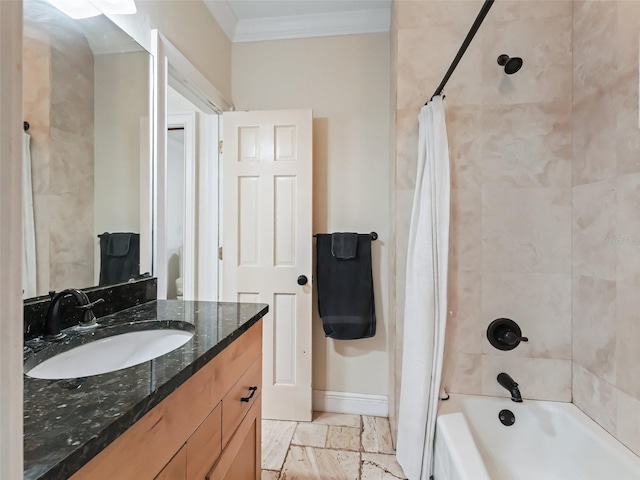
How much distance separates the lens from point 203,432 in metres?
0.82

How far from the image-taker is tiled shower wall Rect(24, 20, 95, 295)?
3.08 feet

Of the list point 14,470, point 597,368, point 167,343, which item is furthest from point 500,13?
point 14,470

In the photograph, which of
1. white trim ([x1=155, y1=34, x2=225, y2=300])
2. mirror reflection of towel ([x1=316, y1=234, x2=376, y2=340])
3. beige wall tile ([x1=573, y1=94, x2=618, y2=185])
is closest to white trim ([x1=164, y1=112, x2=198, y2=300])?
white trim ([x1=155, y1=34, x2=225, y2=300])

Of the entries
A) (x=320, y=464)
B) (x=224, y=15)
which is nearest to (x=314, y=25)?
(x=224, y=15)

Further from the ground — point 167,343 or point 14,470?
point 14,470

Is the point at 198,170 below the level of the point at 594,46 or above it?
below

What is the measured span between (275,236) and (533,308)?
1.51m

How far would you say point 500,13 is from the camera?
5.31 ft

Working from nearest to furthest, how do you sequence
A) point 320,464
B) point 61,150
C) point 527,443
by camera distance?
point 61,150
point 527,443
point 320,464

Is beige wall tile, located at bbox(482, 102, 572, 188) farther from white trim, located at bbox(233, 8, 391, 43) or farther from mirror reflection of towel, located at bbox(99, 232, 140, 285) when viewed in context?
mirror reflection of towel, located at bbox(99, 232, 140, 285)

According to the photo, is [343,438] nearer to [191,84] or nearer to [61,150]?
[61,150]

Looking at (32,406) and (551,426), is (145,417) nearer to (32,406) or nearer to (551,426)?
(32,406)

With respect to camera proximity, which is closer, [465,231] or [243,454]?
[243,454]

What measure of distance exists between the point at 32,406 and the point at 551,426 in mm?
1901
